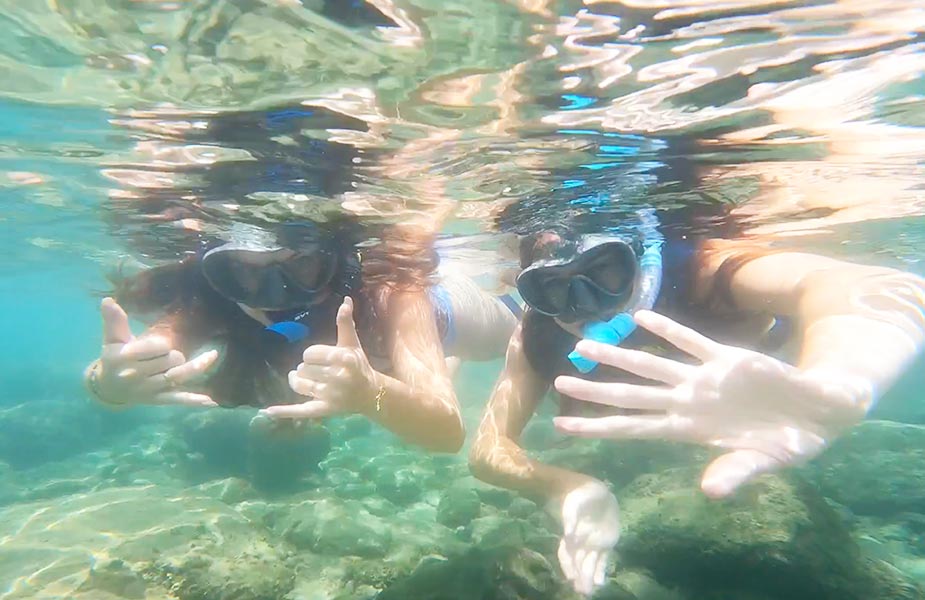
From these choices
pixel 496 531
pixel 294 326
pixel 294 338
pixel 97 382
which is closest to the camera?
pixel 97 382

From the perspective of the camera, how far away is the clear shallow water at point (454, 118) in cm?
407

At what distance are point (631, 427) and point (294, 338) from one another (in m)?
5.34

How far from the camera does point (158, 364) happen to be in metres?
5.07

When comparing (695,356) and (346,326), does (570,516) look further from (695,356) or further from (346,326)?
(346,326)

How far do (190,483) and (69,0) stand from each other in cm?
1176

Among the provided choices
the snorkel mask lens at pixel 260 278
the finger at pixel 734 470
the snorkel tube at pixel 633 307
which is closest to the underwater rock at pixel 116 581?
the snorkel mask lens at pixel 260 278

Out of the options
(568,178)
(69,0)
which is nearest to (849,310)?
(568,178)

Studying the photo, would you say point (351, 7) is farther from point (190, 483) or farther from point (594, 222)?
point (190, 483)

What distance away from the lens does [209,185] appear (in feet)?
25.5

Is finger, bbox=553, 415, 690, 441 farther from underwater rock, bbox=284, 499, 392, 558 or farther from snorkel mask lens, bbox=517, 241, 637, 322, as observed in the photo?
underwater rock, bbox=284, 499, 392, 558

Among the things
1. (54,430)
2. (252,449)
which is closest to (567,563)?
(252,449)

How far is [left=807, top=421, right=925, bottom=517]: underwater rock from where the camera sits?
9008 mm

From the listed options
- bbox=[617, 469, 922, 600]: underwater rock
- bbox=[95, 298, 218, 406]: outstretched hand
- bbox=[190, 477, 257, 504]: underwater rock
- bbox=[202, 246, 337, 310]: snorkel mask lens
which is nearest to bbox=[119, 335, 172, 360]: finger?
bbox=[95, 298, 218, 406]: outstretched hand

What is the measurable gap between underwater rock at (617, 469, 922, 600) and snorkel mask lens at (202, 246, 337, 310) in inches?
192
